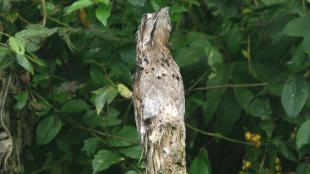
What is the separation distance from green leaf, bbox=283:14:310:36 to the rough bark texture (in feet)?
2.78

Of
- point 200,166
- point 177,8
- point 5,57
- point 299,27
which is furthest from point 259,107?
point 5,57

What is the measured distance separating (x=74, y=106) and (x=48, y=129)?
0.14 meters

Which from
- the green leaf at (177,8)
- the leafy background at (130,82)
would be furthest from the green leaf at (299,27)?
the green leaf at (177,8)

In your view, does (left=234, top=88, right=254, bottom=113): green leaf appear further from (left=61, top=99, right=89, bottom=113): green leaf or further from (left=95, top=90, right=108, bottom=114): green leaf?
(left=95, top=90, right=108, bottom=114): green leaf

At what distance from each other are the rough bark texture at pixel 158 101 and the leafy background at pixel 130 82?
0.71 metres

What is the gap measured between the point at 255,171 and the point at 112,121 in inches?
27.1

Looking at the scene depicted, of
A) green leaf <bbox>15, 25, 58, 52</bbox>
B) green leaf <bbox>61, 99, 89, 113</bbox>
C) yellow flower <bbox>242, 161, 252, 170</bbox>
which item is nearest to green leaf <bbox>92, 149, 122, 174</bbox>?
green leaf <bbox>61, 99, 89, 113</bbox>

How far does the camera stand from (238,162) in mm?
3580

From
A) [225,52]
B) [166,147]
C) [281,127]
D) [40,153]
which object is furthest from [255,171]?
[166,147]

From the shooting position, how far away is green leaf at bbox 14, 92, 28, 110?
2775mm

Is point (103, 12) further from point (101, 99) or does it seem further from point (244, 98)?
point (244, 98)

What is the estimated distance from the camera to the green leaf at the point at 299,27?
2.57m

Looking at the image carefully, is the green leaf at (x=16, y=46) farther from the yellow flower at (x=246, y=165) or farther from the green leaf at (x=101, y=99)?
the yellow flower at (x=246, y=165)

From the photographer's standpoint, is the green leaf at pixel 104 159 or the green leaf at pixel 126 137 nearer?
the green leaf at pixel 104 159
